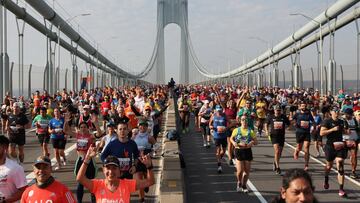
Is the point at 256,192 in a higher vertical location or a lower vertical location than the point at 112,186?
lower

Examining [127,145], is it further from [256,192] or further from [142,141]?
[256,192]

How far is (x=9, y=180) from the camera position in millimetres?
4902

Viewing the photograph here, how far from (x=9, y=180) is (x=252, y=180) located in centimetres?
719

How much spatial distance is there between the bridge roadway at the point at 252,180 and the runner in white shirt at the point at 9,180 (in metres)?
4.77

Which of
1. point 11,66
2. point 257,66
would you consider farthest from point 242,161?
point 257,66

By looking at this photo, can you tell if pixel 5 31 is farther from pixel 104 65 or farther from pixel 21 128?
pixel 104 65

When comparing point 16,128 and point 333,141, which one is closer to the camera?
point 333,141

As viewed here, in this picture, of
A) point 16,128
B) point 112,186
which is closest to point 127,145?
point 112,186

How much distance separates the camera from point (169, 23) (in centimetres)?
13462

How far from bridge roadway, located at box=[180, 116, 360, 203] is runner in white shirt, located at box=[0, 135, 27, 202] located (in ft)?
15.6

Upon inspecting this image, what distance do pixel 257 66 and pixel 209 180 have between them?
8722cm

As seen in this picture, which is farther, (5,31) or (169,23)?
(169,23)

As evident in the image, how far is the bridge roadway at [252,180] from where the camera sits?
376 inches

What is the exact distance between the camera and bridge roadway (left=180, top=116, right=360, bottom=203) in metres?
9.55
